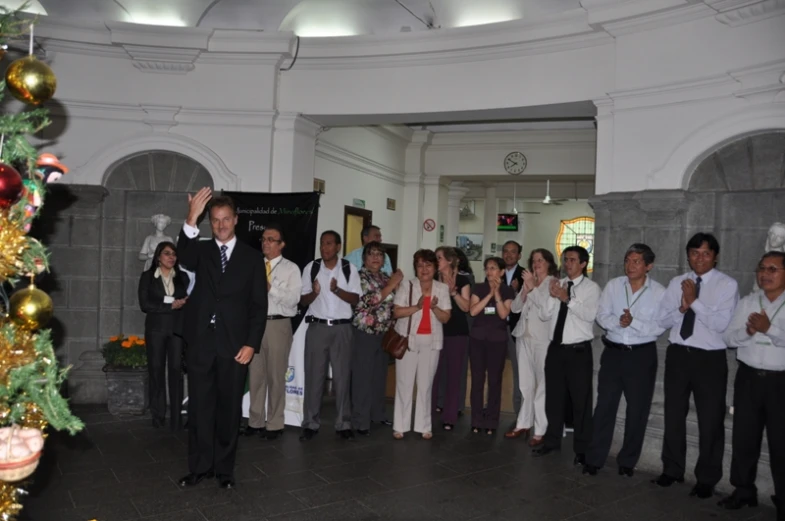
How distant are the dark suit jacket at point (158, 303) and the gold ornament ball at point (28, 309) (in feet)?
11.7

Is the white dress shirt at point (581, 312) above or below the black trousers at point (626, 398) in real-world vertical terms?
above

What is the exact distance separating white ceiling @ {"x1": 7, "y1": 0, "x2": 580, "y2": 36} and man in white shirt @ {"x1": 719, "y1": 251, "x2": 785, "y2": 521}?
3.36 metres

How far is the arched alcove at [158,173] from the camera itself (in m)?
6.79

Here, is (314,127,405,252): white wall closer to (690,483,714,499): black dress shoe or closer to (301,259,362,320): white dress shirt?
(301,259,362,320): white dress shirt

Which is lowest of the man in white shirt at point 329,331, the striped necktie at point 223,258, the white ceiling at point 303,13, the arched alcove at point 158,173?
the man in white shirt at point 329,331

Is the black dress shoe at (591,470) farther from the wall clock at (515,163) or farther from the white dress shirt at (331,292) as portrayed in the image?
the wall clock at (515,163)

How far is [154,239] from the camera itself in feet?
21.5

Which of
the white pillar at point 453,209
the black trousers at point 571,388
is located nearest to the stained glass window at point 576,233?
the white pillar at point 453,209

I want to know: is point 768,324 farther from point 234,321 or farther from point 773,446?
point 234,321

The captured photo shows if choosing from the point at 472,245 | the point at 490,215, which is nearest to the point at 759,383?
the point at 490,215

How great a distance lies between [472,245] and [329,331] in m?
11.2

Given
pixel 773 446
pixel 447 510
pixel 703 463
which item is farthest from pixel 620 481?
pixel 447 510

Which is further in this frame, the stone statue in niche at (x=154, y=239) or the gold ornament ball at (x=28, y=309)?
the stone statue in niche at (x=154, y=239)

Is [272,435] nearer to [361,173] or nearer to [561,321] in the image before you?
[561,321]
